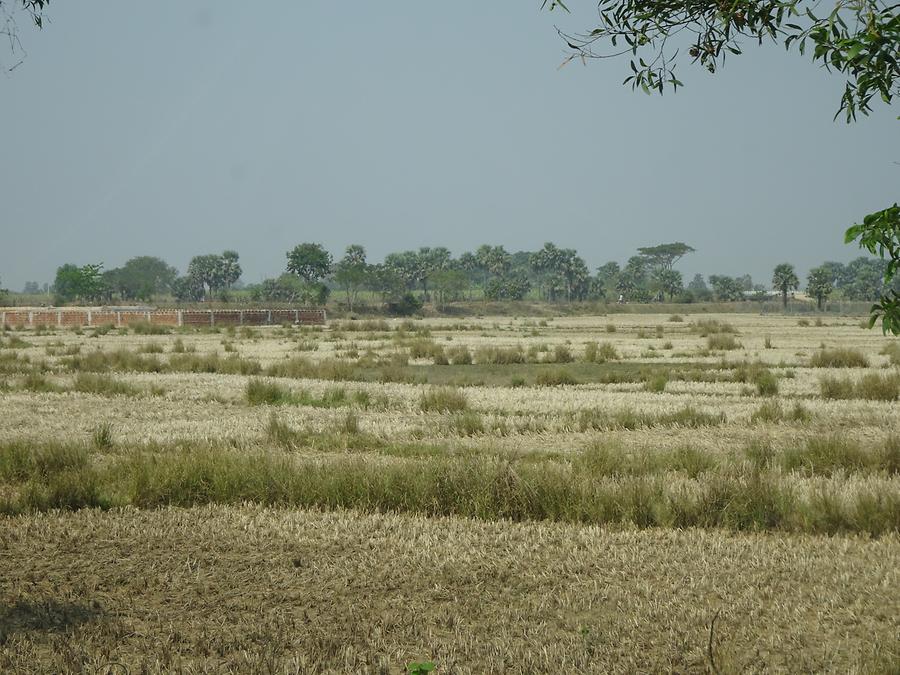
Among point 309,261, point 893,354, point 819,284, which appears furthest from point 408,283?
point 893,354

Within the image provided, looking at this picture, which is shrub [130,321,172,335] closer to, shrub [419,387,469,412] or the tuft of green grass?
shrub [419,387,469,412]

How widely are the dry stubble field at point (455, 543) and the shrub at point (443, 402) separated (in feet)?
4.99

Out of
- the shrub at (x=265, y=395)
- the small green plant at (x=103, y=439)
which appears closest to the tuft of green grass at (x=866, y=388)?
the shrub at (x=265, y=395)

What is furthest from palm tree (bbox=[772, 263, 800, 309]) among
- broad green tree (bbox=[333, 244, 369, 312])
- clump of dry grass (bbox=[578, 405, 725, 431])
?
clump of dry grass (bbox=[578, 405, 725, 431])

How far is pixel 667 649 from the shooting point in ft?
19.9

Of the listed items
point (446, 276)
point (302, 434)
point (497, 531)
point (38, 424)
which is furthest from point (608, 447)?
point (446, 276)

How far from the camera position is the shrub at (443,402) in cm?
1894

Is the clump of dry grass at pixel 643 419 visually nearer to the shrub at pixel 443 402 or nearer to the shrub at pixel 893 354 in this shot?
the shrub at pixel 443 402

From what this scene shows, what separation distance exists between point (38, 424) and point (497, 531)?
10565mm

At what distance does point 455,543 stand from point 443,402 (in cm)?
1080

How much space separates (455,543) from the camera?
A: 8.38 m

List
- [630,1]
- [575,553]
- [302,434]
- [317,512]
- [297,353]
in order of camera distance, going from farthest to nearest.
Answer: [297,353]
[302,434]
[317,512]
[575,553]
[630,1]

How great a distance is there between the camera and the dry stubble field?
6.12m

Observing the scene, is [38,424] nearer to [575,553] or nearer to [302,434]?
[302,434]
